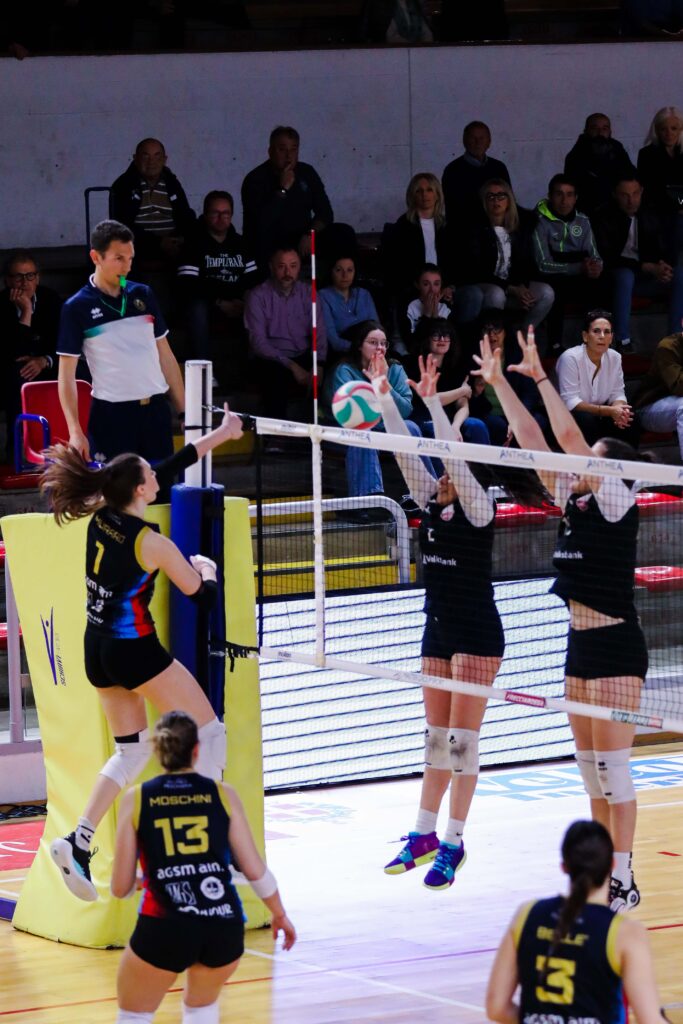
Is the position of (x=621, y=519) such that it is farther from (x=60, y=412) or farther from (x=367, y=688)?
(x=60, y=412)

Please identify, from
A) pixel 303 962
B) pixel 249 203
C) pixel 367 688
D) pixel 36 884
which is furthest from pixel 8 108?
pixel 303 962

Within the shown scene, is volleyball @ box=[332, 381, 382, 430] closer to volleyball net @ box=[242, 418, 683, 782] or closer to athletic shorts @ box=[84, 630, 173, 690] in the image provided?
volleyball net @ box=[242, 418, 683, 782]

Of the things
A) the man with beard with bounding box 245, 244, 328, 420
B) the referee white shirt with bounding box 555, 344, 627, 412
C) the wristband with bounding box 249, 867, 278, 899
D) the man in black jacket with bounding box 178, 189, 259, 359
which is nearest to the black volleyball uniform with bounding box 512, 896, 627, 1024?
the wristband with bounding box 249, 867, 278, 899

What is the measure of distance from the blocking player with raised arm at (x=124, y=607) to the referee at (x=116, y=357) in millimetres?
1372

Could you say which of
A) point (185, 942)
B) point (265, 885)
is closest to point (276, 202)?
point (265, 885)

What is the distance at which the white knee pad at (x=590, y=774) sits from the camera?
780 cm

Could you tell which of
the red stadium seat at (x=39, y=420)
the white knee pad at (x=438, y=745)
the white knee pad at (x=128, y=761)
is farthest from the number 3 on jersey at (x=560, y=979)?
the red stadium seat at (x=39, y=420)

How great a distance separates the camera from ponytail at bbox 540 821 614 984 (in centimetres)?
489

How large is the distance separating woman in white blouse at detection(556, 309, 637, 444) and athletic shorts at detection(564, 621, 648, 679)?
7317 mm

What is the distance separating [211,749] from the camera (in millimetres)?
8141

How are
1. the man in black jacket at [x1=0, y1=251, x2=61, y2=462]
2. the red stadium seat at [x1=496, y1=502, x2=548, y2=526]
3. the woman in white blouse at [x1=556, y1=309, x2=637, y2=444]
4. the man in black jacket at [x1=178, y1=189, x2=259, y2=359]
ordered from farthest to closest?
the man in black jacket at [x1=178, y1=189, x2=259, y2=359], the woman in white blouse at [x1=556, y1=309, x2=637, y2=444], the man in black jacket at [x1=0, y1=251, x2=61, y2=462], the red stadium seat at [x1=496, y1=502, x2=548, y2=526]

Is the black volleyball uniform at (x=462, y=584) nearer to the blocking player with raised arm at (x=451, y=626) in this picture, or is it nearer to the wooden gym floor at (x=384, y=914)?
the blocking player with raised arm at (x=451, y=626)

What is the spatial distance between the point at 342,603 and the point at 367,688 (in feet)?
3.82

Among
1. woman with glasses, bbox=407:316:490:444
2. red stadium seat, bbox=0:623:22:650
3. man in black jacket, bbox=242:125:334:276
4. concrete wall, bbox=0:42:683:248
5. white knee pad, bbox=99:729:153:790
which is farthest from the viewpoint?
concrete wall, bbox=0:42:683:248
